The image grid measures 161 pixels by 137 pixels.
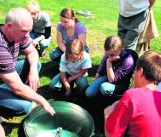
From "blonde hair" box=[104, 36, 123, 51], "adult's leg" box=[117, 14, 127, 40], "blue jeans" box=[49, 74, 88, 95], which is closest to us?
"blonde hair" box=[104, 36, 123, 51]

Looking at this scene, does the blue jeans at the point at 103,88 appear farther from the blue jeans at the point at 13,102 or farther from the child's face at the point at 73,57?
the blue jeans at the point at 13,102

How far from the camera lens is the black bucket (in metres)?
2.99

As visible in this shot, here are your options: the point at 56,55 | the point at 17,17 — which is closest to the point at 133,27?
the point at 56,55

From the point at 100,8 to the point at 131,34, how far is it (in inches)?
156

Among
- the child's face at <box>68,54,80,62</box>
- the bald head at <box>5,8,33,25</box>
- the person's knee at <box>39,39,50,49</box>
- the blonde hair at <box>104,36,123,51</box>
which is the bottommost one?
the person's knee at <box>39,39,50,49</box>

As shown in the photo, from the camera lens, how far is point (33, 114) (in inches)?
117

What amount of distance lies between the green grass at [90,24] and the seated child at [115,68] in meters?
0.78

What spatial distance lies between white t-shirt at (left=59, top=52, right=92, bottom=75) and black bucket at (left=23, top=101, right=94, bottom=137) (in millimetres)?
759

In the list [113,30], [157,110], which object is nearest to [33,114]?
[157,110]

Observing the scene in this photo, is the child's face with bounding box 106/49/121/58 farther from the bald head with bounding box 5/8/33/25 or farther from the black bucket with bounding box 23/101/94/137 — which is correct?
the bald head with bounding box 5/8/33/25

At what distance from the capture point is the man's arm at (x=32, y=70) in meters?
3.13

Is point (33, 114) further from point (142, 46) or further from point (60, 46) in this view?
point (142, 46)

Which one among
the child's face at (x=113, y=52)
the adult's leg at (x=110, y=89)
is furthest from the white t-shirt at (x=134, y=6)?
the adult's leg at (x=110, y=89)

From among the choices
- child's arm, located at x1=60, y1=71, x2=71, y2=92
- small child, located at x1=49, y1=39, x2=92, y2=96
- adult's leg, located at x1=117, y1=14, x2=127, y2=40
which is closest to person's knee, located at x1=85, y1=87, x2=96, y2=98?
small child, located at x1=49, y1=39, x2=92, y2=96
